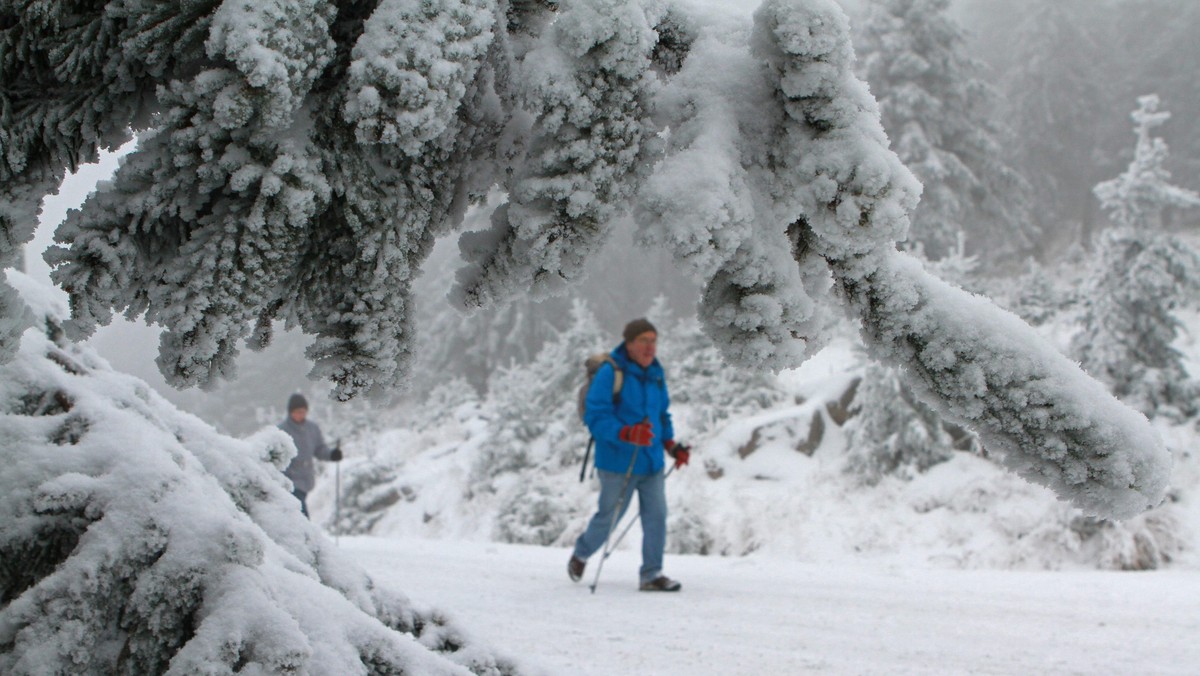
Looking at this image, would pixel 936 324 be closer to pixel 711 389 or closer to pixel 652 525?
pixel 652 525

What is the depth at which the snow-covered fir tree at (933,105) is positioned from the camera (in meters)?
20.2

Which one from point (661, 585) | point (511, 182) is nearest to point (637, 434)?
point (661, 585)

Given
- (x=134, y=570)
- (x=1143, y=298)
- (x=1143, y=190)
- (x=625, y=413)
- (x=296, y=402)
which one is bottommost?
(x=134, y=570)

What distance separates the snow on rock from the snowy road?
2.17 ft

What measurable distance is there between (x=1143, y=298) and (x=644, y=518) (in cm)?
798

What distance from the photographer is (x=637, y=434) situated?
5641 mm

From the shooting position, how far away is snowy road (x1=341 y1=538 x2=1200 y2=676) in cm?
375

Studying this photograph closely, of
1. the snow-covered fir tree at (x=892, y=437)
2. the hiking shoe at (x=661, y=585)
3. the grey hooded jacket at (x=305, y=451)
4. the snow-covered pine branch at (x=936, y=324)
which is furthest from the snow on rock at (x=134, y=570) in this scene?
the snow-covered fir tree at (x=892, y=437)

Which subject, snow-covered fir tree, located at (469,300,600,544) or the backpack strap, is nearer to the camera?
the backpack strap

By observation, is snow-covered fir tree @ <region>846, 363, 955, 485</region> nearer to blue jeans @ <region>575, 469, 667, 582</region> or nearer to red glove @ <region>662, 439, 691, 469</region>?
red glove @ <region>662, 439, 691, 469</region>

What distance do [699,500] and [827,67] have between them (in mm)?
10510

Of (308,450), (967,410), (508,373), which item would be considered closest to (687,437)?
(508,373)

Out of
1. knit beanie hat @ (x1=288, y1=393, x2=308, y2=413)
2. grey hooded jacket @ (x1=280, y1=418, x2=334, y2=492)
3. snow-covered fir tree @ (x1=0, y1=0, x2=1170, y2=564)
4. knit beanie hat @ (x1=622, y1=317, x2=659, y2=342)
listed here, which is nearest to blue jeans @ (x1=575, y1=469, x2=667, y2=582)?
knit beanie hat @ (x1=622, y1=317, x2=659, y2=342)

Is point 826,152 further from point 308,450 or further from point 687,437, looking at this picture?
point 687,437
